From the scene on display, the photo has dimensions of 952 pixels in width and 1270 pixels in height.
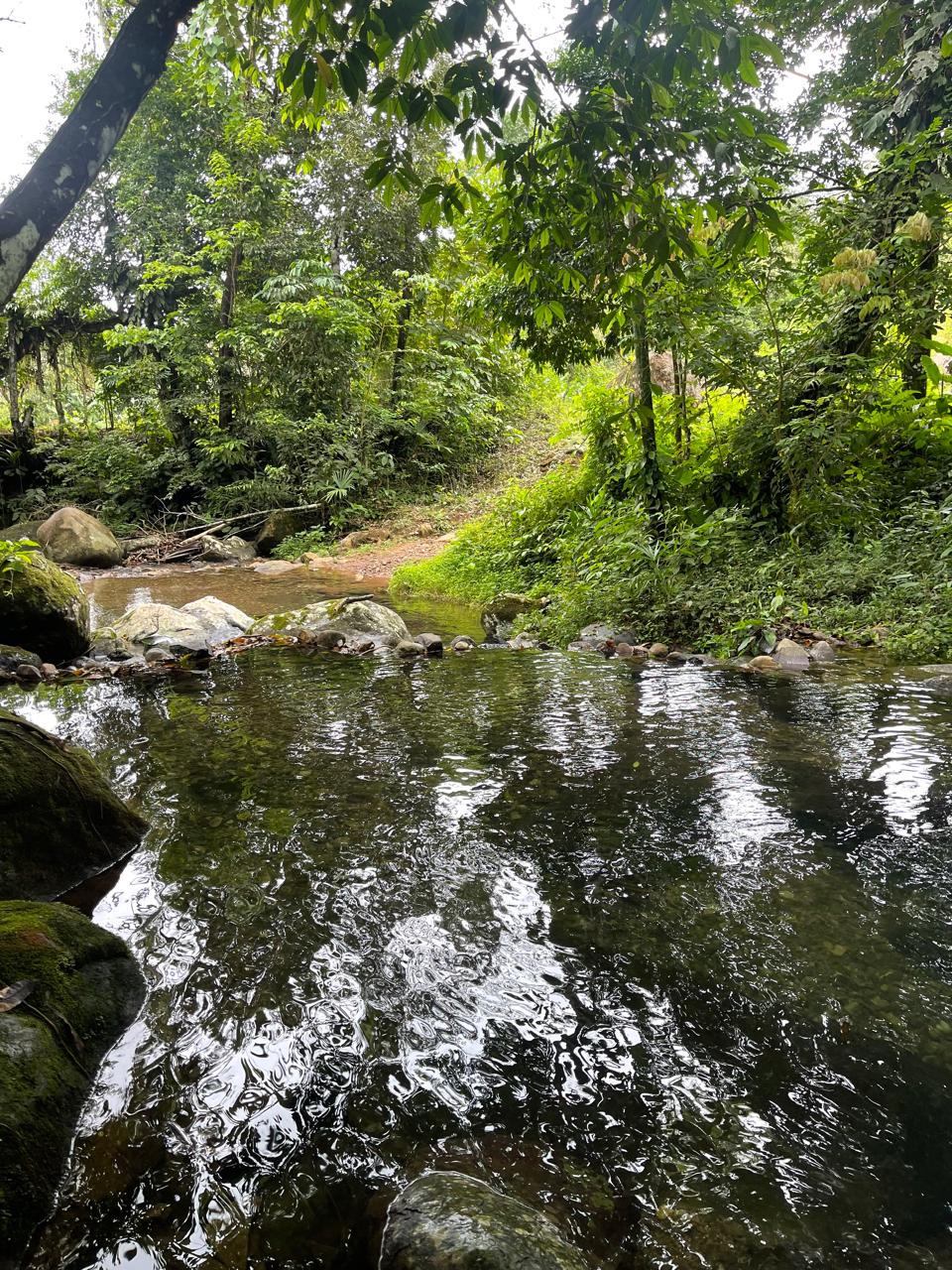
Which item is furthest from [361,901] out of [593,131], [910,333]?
[910,333]

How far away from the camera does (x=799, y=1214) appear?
154 centimetres

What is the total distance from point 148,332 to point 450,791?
1958 centimetres

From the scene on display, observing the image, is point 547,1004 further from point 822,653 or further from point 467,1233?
point 822,653

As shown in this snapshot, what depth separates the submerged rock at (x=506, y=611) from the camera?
30.6ft

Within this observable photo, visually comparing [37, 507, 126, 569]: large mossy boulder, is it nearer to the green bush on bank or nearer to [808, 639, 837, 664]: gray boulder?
the green bush on bank

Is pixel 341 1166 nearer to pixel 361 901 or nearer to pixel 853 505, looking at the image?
pixel 361 901

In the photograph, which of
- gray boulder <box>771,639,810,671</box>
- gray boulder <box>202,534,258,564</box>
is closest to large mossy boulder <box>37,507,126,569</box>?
gray boulder <box>202,534,258,564</box>

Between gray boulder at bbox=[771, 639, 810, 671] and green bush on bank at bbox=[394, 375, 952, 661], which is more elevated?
green bush on bank at bbox=[394, 375, 952, 661]

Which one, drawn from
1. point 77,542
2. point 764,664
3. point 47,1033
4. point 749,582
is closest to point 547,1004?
point 47,1033

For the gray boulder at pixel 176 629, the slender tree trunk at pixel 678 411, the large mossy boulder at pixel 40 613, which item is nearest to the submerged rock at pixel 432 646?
the gray boulder at pixel 176 629

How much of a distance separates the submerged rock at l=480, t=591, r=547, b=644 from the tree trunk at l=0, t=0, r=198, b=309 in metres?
6.78

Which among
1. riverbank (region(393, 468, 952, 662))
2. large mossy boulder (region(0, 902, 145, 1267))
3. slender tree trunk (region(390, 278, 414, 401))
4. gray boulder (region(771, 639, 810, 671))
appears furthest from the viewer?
slender tree trunk (region(390, 278, 414, 401))

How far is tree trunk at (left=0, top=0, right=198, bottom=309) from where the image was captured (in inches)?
105

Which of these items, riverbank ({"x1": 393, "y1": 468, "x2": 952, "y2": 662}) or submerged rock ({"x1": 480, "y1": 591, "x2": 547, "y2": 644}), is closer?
riverbank ({"x1": 393, "y1": 468, "x2": 952, "y2": 662})
